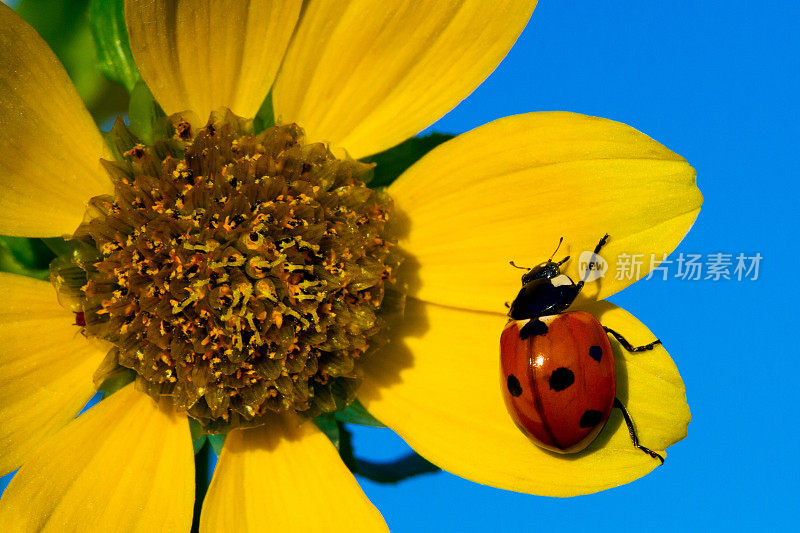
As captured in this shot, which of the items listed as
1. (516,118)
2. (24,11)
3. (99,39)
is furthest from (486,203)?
(24,11)

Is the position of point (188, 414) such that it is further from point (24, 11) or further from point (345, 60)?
point (24, 11)

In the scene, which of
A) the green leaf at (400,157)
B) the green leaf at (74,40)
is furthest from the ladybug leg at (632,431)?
the green leaf at (74,40)

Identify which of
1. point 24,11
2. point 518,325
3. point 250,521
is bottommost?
point 250,521

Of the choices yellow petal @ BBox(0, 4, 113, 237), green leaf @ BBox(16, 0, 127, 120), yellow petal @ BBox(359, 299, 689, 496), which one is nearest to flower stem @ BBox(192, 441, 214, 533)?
yellow petal @ BBox(359, 299, 689, 496)

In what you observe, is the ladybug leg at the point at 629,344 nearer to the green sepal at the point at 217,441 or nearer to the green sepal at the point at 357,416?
the green sepal at the point at 357,416

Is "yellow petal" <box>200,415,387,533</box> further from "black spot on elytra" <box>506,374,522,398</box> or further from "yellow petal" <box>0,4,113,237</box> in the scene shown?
"yellow petal" <box>0,4,113,237</box>
